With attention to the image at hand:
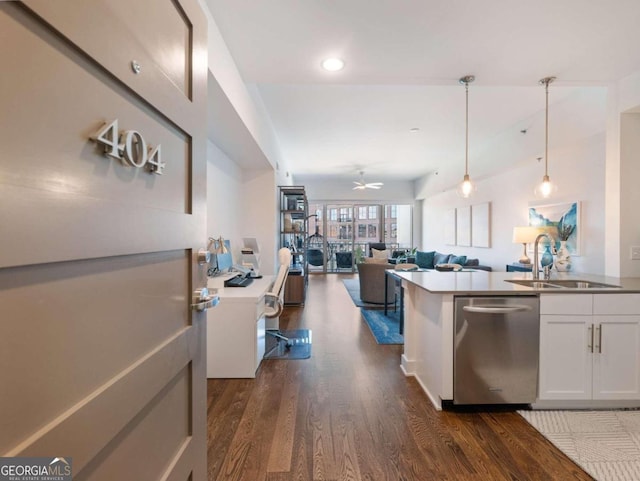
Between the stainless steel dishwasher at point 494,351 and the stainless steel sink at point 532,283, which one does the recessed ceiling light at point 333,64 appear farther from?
the stainless steel sink at point 532,283

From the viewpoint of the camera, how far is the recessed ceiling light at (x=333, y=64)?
242 cm

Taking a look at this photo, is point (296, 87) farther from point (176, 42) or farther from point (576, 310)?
point (576, 310)

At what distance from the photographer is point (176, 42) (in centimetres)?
94

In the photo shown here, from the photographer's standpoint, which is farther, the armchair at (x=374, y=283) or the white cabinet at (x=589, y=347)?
the armchair at (x=374, y=283)

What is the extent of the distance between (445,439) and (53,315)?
2.17 meters

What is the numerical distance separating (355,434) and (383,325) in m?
2.40

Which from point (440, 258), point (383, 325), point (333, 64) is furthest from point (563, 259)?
point (333, 64)

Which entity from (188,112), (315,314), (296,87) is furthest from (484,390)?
(296,87)

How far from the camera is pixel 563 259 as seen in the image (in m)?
3.97

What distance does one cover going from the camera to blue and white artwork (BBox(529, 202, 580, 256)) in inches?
152

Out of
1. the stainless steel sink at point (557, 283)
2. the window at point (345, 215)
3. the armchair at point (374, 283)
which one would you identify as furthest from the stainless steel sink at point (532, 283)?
the window at point (345, 215)

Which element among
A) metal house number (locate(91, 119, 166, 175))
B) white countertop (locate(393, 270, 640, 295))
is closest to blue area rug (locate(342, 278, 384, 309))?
white countertop (locate(393, 270, 640, 295))

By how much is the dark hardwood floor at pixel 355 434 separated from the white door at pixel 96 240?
0.96m

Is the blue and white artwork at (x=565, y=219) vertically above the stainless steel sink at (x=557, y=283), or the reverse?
the blue and white artwork at (x=565, y=219)
